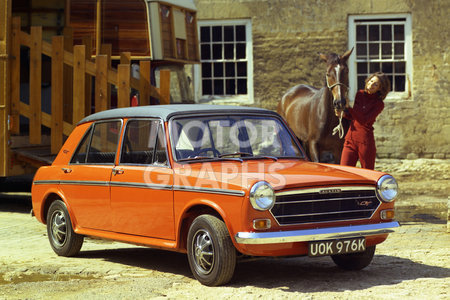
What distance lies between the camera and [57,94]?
12203 millimetres

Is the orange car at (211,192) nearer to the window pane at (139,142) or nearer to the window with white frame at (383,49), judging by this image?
the window pane at (139,142)

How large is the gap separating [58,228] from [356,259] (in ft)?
9.81

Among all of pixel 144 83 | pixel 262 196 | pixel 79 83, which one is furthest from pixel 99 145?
pixel 79 83

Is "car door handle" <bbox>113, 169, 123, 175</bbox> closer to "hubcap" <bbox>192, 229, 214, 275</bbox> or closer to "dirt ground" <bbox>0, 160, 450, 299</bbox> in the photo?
"dirt ground" <bbox>0, 160, 450, 299</bbox>

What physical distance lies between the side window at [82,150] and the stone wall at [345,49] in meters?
10.8

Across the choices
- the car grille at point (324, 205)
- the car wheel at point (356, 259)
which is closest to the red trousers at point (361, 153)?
the car wheel at point (356, 259)

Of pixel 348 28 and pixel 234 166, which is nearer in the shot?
pixel 234 166

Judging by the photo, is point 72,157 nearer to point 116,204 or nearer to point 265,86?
point 116,204

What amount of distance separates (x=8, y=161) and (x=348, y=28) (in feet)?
30.8

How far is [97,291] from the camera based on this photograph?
6.44m

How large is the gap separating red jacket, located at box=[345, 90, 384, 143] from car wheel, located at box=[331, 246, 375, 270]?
7.97ft

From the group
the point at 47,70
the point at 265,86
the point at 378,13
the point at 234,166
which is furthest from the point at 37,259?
the point at 378,13

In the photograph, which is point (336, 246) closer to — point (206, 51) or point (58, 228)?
point (58, 228)

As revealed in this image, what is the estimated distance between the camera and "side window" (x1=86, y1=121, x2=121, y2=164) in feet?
25.9
